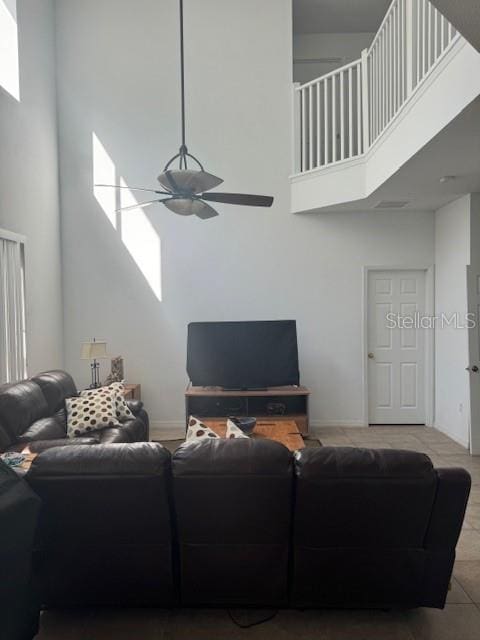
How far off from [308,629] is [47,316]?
4.52 metres

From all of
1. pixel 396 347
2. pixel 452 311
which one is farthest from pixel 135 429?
pixel 452 311

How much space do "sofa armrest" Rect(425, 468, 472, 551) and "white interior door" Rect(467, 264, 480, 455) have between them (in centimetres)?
309

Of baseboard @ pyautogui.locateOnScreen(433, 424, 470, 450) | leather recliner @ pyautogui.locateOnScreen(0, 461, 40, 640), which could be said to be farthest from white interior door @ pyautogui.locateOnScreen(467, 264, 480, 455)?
leather recliner @ pyautogui.locateOnScreen(0, 461, 40, 640)

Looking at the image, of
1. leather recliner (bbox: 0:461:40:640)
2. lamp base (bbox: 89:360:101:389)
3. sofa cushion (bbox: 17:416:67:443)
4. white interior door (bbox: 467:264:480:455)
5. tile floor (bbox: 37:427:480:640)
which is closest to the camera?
leather recliner (bbox: 0:461:40:640)

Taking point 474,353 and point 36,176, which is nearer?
point 474,353

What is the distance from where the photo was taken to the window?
15.2 feet

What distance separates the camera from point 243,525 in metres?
2.08

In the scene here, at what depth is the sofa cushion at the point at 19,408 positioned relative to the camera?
346 centimetres

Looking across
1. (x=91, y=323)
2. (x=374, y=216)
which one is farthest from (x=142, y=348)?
(x=374, y=216)

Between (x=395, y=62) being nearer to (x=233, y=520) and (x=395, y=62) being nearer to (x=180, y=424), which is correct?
(x=233, y=520)

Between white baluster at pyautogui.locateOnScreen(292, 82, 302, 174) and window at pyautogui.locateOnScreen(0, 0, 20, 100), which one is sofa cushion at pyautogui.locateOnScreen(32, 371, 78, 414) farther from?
white baluster at pyautogui.locateOnScreen(292, 82, 302, 174)

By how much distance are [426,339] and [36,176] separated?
5165mm

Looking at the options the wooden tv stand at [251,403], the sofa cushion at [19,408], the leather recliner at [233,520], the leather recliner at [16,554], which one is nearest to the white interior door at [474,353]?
the wooden tv stand at [251,403]

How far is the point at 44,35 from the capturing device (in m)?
5.47
